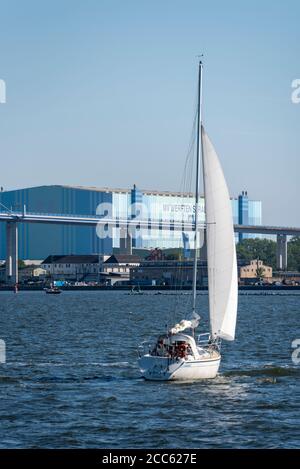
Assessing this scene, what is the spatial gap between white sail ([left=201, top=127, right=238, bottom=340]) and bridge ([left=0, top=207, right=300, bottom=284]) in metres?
111

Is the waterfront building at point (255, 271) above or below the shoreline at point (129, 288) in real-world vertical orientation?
above

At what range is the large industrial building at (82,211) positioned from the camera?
7200 inches

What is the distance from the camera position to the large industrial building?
600 feet

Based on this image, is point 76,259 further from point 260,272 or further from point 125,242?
point 260,272

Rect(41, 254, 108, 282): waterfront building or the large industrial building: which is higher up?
the large industrial building

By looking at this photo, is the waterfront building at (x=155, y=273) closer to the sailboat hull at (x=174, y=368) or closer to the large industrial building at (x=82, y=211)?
the large industrial building at (x=82, y=211)

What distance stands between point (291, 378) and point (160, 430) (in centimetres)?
1000

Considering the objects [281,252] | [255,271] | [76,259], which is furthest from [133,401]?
[281,252]

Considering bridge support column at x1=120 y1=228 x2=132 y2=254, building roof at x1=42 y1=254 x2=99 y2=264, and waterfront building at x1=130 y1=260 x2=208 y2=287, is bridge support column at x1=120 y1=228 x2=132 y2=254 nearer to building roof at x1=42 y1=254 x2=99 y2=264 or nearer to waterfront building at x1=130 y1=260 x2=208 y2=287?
building roof at x1=42 y1=254 x2=99 y2=264

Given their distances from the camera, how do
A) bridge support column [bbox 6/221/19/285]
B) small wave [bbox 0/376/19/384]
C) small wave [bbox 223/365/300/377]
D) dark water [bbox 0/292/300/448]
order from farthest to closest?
bridge support column [bbox 6/221/19/285] < small wave [bbox 223/365/300/377] < small wave [bbox 0/376/19/384] < dark water [bbox 0/292/300/448]

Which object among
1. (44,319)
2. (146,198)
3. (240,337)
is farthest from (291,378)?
(146,198)

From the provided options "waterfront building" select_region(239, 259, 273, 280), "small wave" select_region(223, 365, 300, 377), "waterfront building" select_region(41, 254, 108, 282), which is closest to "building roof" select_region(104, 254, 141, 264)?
"waterfront building" select_region(41, 254, 108, 282)

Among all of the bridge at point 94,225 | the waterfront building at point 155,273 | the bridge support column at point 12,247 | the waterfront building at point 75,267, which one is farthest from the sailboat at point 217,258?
the waterfront building at point 75,267

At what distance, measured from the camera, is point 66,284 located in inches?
6954
